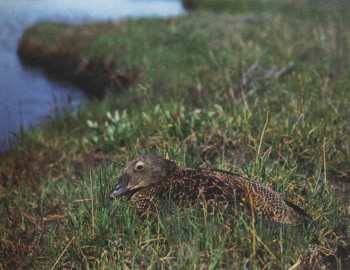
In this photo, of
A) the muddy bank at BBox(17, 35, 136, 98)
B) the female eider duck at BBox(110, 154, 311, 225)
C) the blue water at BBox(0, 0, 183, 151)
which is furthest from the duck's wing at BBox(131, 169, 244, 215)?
the muddy bank at BBox(17, 35, 136, 98)

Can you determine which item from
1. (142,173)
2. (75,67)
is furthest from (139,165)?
(75,67)

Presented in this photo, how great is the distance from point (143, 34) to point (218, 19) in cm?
223

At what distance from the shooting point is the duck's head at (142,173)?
13.5 ft

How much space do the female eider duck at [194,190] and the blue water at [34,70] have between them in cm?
258

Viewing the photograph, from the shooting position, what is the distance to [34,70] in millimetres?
13695

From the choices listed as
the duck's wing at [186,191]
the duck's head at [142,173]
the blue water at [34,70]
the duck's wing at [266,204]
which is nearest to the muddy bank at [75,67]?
the blue water at [34,70]

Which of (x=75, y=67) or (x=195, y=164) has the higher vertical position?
(x=195, y=164)

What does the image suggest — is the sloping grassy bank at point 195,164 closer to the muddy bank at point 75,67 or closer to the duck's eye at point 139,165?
the duck's eye at point 139,165

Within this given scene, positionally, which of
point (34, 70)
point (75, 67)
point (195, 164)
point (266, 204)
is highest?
point (266, 204)

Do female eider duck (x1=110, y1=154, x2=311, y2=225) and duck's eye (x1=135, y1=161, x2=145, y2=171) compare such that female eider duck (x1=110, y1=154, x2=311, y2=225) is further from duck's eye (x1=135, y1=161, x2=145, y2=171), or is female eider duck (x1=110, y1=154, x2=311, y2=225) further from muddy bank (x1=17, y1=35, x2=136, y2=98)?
muddy bank (x1=17, y1=35, x2=136, y2=98)

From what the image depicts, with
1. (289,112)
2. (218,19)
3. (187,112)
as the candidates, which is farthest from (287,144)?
(218,19)

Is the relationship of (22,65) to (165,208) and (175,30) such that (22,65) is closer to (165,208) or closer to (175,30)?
(175,30)

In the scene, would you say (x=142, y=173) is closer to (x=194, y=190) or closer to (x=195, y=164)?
(x=194, y=190)

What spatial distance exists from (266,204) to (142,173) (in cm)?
93
